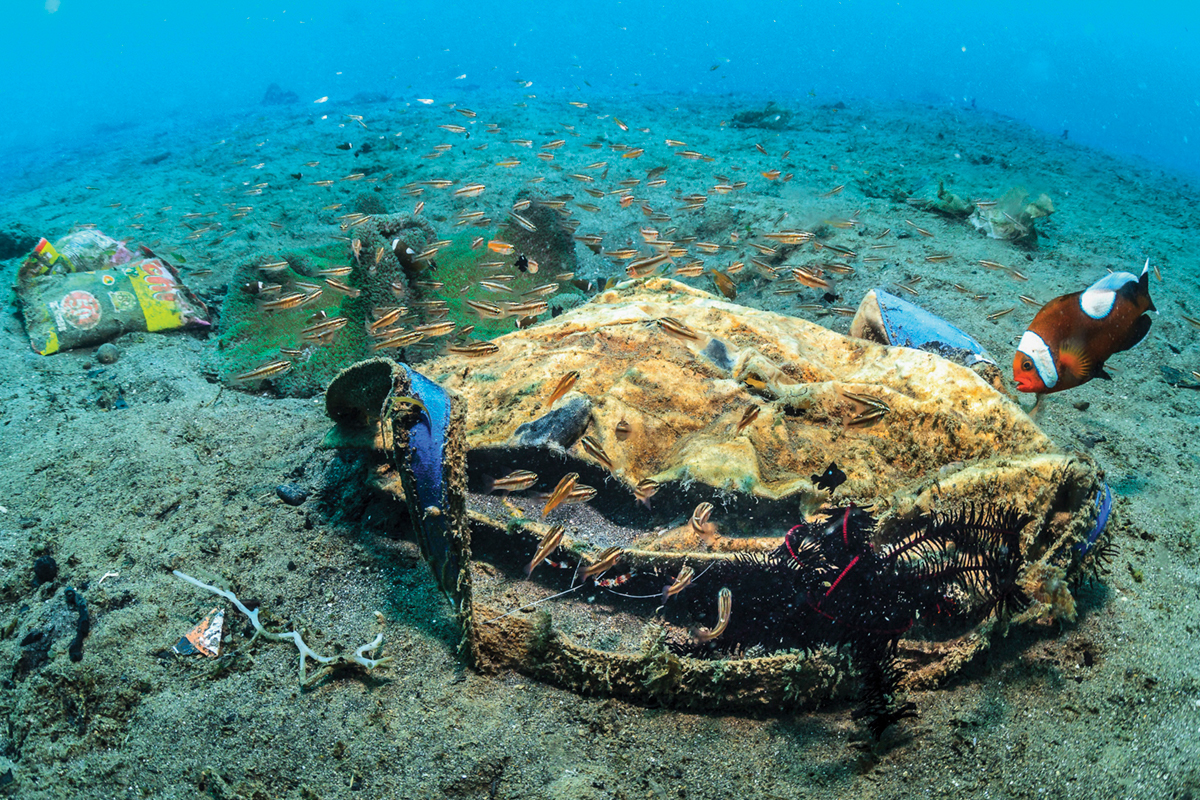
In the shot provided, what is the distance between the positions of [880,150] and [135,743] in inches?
802

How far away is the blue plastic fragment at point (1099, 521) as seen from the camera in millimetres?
2662

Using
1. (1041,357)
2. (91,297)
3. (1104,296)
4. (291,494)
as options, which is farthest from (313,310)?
(1104,296)

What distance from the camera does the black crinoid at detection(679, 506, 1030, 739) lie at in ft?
7.57

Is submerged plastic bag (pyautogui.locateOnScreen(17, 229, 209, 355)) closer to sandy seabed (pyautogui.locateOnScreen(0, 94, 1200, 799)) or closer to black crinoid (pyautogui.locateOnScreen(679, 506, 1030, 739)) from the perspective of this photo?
sandy seabed (pyautogui.locateOnScreen(0, 94, 1200, 799))

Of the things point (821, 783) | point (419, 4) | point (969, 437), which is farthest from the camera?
point (419, 4)

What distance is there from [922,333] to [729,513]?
2.52m

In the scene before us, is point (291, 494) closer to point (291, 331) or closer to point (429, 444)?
point (429, 444)

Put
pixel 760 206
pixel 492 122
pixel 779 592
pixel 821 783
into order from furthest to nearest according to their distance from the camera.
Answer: pixel 492 122
pixel 760 206
pixel 779 592
pixel 821 783

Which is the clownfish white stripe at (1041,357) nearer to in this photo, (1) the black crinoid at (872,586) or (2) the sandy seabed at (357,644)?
(2) the sandy seabed at (357,644)

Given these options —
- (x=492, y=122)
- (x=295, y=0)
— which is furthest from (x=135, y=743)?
(x=295, y=0)

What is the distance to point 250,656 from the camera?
2.72 m

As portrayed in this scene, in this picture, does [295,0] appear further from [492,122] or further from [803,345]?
[803,345]

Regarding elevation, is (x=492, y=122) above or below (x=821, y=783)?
above

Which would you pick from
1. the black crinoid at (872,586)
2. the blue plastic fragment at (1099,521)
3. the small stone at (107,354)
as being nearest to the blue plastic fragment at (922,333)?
the blue plastic fragment at (1099,521)
